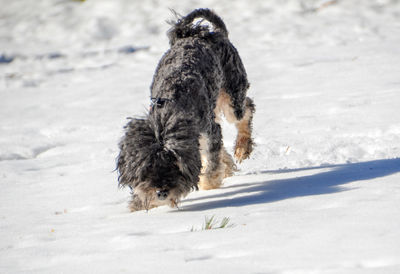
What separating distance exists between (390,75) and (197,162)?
5595 mm

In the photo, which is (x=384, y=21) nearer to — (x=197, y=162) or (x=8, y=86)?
(x=8, y=86)

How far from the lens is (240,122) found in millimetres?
5969

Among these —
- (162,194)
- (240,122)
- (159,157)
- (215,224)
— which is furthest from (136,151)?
(240,122)

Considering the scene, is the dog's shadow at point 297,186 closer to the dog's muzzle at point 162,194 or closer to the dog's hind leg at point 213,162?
the dog's hind leg at point 213,162

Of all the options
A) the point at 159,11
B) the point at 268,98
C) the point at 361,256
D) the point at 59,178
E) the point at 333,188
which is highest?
the point at 361,256

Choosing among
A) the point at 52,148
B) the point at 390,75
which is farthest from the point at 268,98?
the point at 52,148

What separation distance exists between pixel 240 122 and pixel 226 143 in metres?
0.77

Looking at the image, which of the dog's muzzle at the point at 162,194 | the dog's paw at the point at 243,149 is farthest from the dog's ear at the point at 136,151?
the dog's paw at the point at 243,149

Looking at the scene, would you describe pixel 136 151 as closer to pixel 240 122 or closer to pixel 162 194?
pixel 162 194

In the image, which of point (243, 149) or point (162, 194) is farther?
point (243, 149)

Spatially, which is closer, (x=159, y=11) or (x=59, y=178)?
(x=59, y=178)

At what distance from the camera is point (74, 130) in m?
7.84

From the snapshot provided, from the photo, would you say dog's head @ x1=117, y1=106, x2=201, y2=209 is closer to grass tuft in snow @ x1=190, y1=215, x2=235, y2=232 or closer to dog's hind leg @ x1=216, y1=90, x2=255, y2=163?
grass tuft in snow @ x1=190, y1=215, x2=235, y2=232

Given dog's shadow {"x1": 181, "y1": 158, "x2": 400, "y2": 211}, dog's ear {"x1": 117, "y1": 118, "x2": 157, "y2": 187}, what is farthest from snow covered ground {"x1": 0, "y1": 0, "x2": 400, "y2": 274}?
dog's ear {"x1": 117, "y1": 118, "x2": 157, "y2": 187}
